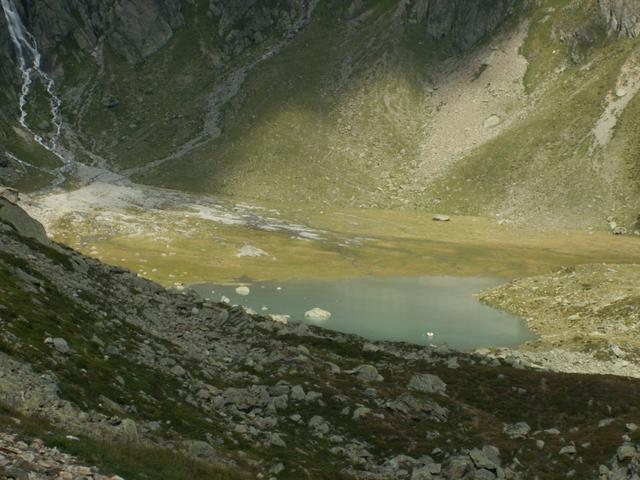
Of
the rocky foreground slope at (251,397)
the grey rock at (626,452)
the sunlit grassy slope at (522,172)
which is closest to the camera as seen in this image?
the rocky foreground slope at (251,397)

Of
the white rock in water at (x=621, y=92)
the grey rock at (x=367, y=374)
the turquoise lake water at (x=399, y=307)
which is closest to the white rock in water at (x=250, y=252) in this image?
the turquoise lake water at (x=399, y=307)

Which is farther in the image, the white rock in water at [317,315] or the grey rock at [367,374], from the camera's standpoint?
the white rock in water at [317,315]

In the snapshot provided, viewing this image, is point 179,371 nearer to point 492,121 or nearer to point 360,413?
point 360,413

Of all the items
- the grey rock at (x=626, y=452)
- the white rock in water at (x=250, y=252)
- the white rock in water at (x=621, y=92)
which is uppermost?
the white rock in water at (x=621, y=92)

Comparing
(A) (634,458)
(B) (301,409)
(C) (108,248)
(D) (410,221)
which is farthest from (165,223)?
(A) (634,458)

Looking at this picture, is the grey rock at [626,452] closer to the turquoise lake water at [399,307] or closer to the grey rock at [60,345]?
the grey rock at [60,345]

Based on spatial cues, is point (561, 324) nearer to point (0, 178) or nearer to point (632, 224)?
point (632, 224)

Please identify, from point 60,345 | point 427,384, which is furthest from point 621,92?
point 60,345

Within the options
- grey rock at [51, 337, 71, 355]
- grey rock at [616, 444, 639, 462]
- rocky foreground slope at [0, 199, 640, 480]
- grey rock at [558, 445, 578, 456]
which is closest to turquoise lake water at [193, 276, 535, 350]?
rocky foreground slope at [0, 199, 640, 480]
